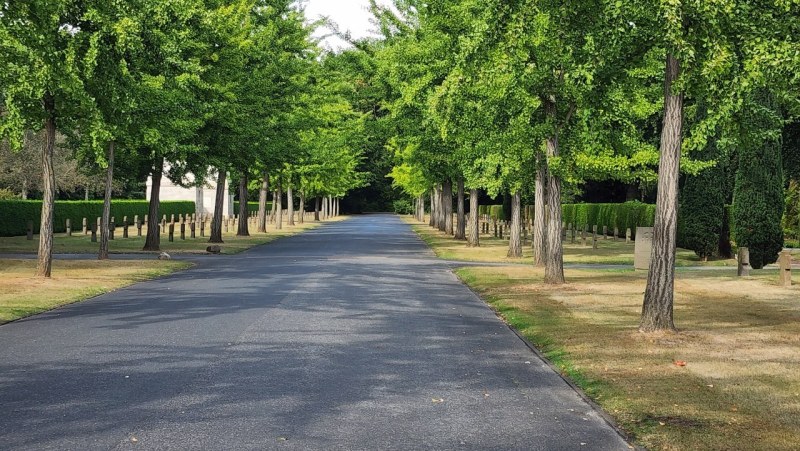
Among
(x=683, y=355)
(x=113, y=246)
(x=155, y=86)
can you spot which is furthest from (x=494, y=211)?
(x=683, y=355)

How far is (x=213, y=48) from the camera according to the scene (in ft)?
111

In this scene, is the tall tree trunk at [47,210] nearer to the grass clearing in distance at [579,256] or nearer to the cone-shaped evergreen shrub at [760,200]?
the grass clearing in distance at [579,256]

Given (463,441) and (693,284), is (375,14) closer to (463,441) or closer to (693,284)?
(693,284)

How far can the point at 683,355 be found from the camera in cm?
1080

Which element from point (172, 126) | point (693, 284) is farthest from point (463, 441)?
point (172, 126)

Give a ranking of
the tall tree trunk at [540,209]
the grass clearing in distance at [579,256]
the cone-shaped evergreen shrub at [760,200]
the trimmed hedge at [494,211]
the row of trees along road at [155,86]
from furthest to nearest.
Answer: the trimmed hedge at [494,211] < the grass clearing in distance at [579,256] < the cone-shaped evergreen shrub at [760,200] < the tall tree trunk at [540,209] < the row of trees along road at [155,86]

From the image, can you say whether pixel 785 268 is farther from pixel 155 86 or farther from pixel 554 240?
pixel 155 86

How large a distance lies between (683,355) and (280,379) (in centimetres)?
523

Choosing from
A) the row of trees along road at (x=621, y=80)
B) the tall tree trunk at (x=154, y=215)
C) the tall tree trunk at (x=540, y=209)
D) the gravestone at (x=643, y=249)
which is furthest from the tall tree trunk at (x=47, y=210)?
the gravestone at (x=643, y=249)

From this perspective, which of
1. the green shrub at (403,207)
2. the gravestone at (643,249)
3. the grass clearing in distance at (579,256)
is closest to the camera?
the gravestone at (643,249)

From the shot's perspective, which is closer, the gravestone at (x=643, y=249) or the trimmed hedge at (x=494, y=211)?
the gravestone at (x=643, y=249)

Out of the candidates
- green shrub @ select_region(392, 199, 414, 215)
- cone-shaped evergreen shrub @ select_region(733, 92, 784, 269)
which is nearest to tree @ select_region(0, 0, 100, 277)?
cone-shaped evergreen shrub @ select_region(733, 92, 784, 269)

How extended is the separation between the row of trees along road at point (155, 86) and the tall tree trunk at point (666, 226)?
1238cm

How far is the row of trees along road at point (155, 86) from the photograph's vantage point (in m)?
18.6
